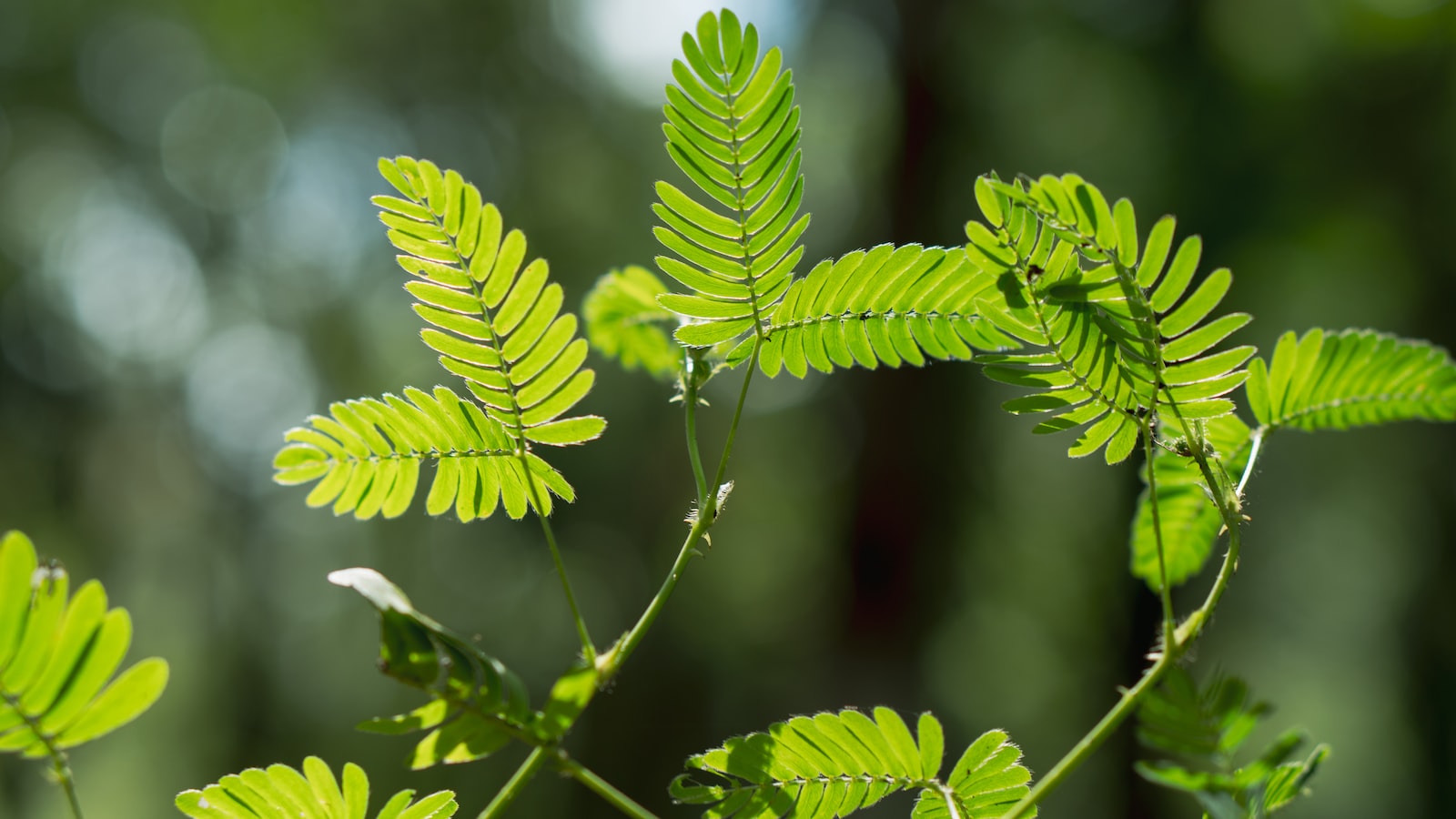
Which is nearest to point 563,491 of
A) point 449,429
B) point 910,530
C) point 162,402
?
point 449,429

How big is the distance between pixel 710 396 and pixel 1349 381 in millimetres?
5094

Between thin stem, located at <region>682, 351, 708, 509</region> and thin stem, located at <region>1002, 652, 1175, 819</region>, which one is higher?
thin stem, located at <region>682, 351, 708, 509</region>

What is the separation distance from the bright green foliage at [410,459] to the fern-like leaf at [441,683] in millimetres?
175

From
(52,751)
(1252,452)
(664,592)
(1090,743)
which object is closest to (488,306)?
(664,592)

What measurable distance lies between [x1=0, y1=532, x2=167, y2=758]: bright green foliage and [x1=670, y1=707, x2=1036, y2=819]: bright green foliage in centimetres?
33

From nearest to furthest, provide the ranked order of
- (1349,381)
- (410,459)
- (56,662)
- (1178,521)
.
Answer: (56,662) → (410,459) → (1349,381) → (1178,521)

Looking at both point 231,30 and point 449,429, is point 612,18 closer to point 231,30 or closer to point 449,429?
point 231,30

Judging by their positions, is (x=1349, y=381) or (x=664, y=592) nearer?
(x=664, y=592)

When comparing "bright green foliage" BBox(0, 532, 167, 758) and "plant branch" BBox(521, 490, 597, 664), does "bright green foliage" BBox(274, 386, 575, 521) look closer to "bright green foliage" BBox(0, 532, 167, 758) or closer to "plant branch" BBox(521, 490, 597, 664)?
"plant branch" BBox(521, 490, 597, 664)

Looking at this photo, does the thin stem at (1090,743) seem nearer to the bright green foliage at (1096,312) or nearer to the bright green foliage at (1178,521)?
the bright green foliage at (1096,312)

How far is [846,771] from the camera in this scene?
2.10 ft

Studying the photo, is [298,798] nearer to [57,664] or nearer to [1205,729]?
[57,664]

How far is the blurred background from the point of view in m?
6.31

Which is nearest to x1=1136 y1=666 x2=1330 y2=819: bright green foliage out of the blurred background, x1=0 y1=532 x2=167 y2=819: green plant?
x1=0 y1=532 x2=167 y2=819: green plant
